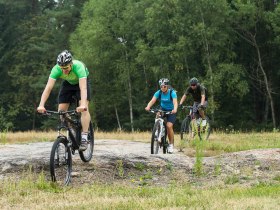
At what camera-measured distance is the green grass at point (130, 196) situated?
648 centimetres

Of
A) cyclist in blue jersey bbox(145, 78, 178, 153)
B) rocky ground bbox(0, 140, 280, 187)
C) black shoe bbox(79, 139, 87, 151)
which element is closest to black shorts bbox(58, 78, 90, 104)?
black shoe bbox(79, 139, 87, 151)

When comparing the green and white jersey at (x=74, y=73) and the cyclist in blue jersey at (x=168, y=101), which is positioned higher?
the green and white jersey at (x=74, y=73)

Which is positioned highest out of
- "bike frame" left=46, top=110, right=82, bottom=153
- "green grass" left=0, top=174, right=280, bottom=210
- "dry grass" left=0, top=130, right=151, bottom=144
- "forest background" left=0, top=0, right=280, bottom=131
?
"forest background" left=0, top=0, right=280, bottom=131

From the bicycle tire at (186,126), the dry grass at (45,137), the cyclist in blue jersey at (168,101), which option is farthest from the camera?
the dry grass at (45,137)

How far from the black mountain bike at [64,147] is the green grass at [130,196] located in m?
0.32

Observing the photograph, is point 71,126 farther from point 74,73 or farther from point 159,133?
point 159,133

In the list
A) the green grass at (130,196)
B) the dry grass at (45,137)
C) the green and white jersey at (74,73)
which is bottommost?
the green grass at (130,196)

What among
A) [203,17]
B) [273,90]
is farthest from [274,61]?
[203,17]

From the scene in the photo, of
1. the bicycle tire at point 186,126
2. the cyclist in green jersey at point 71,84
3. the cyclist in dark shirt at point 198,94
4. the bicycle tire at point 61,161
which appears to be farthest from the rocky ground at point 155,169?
the bicycle tire at point 186,126

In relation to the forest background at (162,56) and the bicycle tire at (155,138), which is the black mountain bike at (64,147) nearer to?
the bicycle tire at (155,138)

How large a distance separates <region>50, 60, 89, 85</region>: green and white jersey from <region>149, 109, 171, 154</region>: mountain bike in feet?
11.0

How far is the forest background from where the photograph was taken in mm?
37500

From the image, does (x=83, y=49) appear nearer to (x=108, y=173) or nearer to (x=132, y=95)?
(x=132, y=95)

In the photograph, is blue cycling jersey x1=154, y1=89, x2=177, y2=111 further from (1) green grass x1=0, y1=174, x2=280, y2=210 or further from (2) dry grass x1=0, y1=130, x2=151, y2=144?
(2) dry grass x1=0, y1=130, x2=151, y2=144
